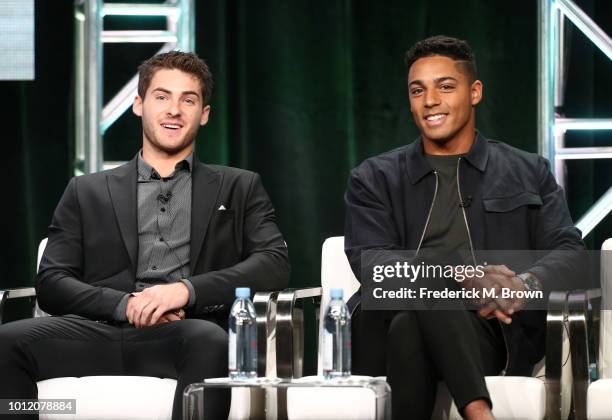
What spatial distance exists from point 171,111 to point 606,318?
1559 millimetres

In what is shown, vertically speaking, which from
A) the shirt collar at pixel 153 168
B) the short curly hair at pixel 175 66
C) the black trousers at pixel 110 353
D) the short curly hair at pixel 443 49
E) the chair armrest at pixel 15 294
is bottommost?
the black trousers at pixel 110 353

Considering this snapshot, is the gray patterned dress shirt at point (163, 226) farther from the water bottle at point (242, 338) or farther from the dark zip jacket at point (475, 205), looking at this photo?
the dark zip jacket at point (475, 205)

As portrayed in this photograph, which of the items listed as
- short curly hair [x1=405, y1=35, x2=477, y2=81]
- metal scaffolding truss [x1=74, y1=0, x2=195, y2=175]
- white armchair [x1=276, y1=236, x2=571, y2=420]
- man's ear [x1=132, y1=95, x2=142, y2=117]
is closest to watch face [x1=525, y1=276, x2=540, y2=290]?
white armchair [x1=276, y1=236, x2=571, y2=420]

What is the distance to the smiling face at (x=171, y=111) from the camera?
3693 mm

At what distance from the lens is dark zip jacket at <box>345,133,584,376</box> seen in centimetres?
355

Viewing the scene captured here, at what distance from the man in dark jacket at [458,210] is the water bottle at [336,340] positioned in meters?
0.21

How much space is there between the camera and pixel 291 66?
4.84m

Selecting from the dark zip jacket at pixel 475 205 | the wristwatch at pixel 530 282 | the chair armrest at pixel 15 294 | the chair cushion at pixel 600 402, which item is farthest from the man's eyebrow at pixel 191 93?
the chair cushion at pixel 600 402

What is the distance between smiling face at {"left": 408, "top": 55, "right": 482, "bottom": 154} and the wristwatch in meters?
0.57

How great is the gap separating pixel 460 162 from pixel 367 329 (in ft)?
2.37

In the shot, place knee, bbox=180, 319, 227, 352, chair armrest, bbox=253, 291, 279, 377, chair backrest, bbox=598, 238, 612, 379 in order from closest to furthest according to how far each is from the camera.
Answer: knee, bbox=180, 319, 227, 352 < chair armrest, bbox=253, 291, 279, 377 < chair backrest, bbox=598, 238, 612, 379

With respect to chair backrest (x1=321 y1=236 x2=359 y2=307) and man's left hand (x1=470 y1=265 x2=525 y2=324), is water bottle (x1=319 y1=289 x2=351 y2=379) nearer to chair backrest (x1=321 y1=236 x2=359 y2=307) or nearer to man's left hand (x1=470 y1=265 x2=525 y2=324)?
man's left hand (x1=470 y1=265 x2=525 y2=324)

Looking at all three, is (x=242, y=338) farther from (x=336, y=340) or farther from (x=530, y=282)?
(x=530, y=282)

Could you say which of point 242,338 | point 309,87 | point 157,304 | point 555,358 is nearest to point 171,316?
point 157,304
